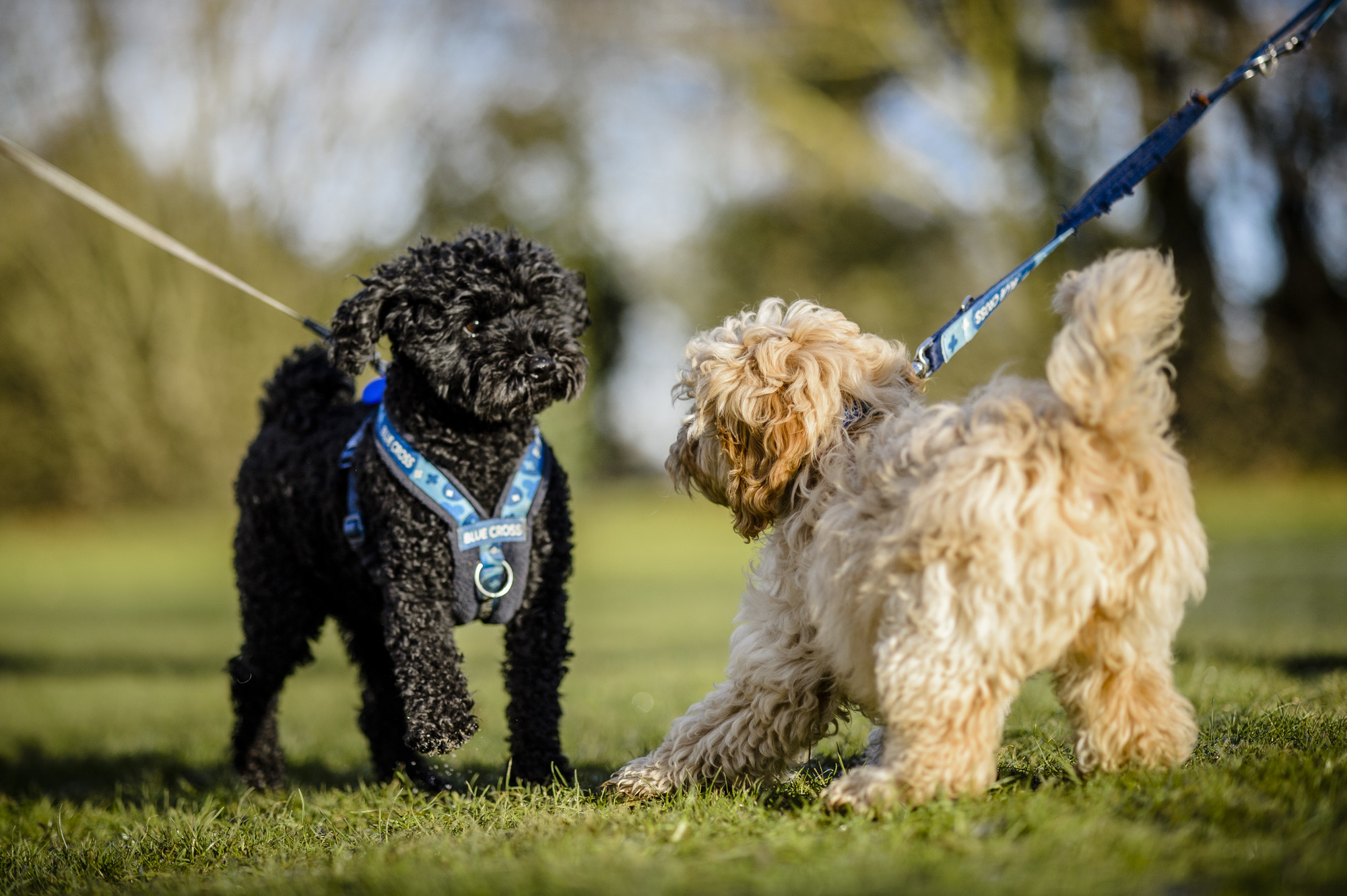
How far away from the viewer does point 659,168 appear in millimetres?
24609

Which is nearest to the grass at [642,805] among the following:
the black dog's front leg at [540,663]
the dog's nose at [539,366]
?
the black dog's front leg at [540,663]

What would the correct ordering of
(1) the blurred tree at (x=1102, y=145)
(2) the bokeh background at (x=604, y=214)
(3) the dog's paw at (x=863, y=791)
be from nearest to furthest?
(3) the dog's paw at (x=863, y=791), (2) the bokeh background at (x=604, y=214), (1) the blurred tree at (x=1102, y=145)

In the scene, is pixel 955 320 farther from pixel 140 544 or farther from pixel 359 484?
pixel 140 544

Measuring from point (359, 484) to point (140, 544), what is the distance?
68.6 ft

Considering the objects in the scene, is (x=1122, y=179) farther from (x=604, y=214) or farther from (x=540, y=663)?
(x=604, y=214)

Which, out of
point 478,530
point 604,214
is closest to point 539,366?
point 478,530

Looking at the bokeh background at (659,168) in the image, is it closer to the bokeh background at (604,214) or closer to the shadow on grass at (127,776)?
the bokeh background at (604,214)

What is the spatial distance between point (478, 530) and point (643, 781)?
3.69 ft

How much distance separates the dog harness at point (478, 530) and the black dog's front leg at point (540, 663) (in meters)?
0.10

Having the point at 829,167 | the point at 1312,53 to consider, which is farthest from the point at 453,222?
the point at 1312,53

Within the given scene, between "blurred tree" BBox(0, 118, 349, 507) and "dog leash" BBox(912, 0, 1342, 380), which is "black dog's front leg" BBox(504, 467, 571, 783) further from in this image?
"blurred tree" BBox(0, 118, 349, 507)

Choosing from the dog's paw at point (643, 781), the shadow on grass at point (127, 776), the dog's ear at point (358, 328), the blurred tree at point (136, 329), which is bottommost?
the shadow on grass at point (127, 776)

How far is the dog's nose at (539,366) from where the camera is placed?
3.96m

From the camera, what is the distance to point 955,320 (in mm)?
3711
